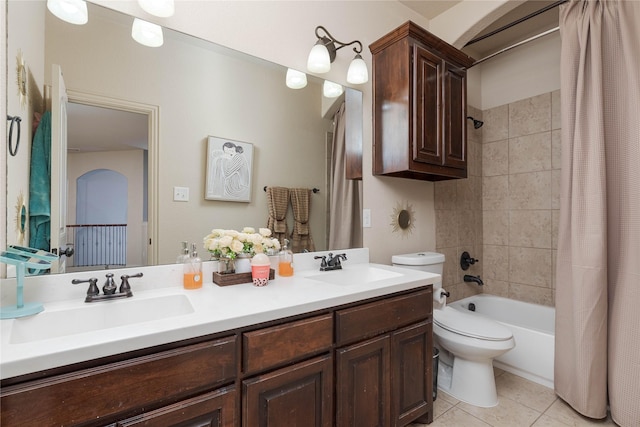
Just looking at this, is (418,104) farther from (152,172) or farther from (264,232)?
(152,172)

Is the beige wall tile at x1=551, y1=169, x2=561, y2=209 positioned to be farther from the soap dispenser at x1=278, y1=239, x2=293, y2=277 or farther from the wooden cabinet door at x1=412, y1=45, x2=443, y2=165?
the soap dispenser at x1=278, y1=239, x2=293, y2=277

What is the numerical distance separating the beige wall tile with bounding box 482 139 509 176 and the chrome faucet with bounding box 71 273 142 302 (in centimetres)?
310

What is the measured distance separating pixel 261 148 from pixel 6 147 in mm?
982

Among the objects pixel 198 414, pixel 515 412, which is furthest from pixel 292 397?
pixel 515 412

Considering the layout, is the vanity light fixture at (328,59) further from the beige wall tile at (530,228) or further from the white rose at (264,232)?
the beige wall tile at (530,228)

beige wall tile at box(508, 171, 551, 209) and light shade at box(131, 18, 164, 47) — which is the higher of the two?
light shade at box(131, 18, 164, 47)

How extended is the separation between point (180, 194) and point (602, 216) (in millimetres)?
2191

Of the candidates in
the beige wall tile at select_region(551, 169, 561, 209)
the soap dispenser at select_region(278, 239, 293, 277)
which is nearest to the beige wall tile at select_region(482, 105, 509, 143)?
the beige wall tile at select_region(551, 169, 561, 209)

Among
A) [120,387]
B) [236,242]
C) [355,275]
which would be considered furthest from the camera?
[355,275]

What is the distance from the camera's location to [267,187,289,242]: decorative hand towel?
1679mm

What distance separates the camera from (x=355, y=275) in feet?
5.79

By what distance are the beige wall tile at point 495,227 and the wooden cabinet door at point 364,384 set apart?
7.05 feet

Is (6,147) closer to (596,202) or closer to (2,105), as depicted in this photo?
(2,105)

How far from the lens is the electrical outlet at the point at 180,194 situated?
1.41 meters
